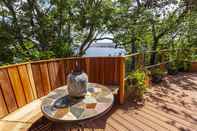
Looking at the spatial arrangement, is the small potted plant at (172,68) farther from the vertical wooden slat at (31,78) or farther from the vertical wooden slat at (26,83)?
the vertical wooden slat at (26,83)

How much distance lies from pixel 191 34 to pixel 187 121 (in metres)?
5.17

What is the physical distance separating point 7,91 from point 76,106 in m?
1.49

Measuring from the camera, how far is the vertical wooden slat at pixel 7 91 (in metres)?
2.67

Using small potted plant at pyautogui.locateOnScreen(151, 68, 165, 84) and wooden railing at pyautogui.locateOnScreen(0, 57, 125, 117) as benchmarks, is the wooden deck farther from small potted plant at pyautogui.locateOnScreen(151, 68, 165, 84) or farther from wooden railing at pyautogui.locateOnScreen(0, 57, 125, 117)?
small potted plant at pyautogui.locateOnScreen(151, 68, 165, 84)

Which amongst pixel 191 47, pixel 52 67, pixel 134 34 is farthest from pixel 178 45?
pixel 52 67

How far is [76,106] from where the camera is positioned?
1989mm

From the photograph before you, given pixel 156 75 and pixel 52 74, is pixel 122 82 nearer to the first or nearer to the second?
pixel 52 74

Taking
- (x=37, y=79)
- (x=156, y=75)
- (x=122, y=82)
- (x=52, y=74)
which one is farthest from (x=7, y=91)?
(x=156, y=75)

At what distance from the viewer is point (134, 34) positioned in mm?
6547

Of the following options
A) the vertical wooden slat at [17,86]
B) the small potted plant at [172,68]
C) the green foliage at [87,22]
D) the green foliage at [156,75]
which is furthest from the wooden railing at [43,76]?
Result: the small potted plant at [172,68]

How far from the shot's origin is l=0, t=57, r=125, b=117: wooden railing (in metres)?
2.76

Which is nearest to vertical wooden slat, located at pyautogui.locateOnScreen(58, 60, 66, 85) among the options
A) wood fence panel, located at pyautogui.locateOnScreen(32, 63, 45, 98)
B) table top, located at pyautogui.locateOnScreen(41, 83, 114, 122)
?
wood fence panel, located at pyautogui.locateOnScreen(32, 63, 45, 98)

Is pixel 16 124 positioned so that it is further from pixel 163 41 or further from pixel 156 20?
pixel 163 41

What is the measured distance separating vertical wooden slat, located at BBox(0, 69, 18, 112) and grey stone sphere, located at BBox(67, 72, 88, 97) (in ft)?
4.36
